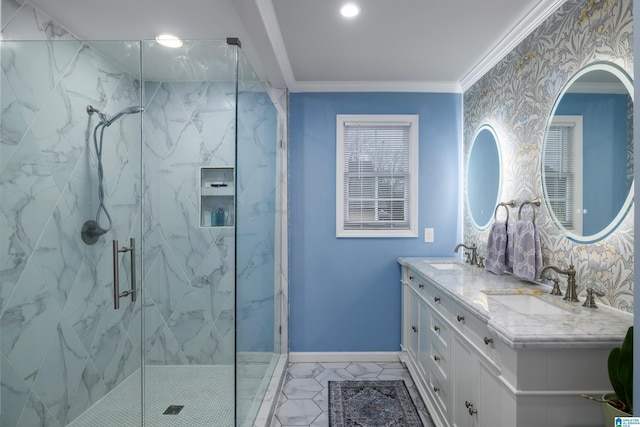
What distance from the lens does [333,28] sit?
7.02 feet

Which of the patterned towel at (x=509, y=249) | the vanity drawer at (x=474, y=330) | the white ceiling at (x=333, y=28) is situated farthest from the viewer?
the patterned towel at (x=509, y=249)

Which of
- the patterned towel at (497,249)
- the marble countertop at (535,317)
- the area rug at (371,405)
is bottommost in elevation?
the area rug at (371,405)

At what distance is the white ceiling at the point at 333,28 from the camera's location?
1.86m

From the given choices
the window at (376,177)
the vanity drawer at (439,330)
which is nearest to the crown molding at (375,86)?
the window at (376,177)

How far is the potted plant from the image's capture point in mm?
983

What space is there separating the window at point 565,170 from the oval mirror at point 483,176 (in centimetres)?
58

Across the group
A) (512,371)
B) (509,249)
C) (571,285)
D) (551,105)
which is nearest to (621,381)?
(512,371)

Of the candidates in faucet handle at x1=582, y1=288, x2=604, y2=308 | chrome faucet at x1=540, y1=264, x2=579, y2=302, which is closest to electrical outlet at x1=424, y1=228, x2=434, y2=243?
chrome faucet at x1=540, y1=264, x2=579, y2=302

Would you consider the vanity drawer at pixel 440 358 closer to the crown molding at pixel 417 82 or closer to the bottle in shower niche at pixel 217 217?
the bottle in shower niche at pixel 217 217

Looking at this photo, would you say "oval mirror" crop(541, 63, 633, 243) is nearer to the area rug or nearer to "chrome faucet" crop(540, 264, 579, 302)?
"chrome faucet" crop(540, 264, 579, 302)

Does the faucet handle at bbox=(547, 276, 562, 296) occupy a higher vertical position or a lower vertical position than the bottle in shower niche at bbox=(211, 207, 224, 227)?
lower

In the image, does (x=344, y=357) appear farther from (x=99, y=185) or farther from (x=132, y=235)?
(x=99, y=185)

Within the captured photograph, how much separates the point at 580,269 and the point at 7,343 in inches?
108

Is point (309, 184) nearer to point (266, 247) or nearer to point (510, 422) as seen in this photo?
point (266, 247)
